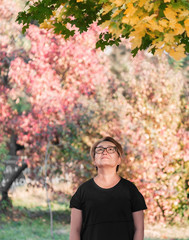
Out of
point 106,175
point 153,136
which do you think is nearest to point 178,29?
point 106,175

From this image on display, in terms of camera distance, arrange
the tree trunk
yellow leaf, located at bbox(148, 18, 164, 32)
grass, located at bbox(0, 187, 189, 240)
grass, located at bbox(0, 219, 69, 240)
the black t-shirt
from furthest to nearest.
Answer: the tree trunk < grass, located at bbox(0, 219, 69, 240) < grass, located at bbox(0, 187, 189, 240) < the black t-shirt < yellow leaf, located at bbox(148, 18, 164, 32)

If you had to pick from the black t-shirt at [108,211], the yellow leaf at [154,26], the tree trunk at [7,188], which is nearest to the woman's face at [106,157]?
the black t-shirt at [108,211]

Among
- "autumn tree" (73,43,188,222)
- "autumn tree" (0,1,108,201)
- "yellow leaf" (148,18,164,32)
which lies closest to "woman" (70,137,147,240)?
"yellow leaf" (148,18,164,32)

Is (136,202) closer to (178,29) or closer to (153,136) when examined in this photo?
(178,29)

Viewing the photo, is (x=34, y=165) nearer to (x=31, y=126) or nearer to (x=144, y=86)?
(x=31, y=126)

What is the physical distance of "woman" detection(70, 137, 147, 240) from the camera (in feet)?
13.0

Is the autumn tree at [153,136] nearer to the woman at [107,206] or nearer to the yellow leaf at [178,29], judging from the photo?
the woman at [107,206]

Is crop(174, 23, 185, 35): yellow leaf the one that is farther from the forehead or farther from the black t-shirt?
the black t-shirt

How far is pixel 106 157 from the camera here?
160 inches

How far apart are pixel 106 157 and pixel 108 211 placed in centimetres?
42

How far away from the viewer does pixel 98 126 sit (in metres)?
11.1

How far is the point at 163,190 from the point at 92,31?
12.4 ft

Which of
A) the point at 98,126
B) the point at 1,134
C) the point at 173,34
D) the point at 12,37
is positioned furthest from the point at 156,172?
the point at 173,34

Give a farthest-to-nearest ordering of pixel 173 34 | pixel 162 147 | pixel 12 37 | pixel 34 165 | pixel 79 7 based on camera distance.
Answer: pixel 12 37
pixel 34 165
pixel 162 147
pixel 79 7
pixel 173 34
